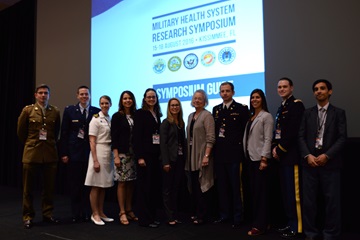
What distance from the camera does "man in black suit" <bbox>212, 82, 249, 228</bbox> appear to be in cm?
320

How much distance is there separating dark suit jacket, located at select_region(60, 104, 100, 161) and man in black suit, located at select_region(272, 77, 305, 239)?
6.10 ft

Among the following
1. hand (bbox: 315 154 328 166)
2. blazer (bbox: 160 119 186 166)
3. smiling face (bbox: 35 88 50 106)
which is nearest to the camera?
hand (bbox: 315 154 328 166)

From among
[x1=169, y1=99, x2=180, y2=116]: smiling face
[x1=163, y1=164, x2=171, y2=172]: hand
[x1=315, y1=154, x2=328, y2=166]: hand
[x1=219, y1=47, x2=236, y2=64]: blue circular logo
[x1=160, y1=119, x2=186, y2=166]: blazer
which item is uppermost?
[x1=219, y1=47, x2=236, y2=64]: blue circular logo

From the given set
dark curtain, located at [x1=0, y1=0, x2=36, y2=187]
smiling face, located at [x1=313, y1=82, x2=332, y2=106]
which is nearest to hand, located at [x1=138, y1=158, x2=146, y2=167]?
smiling face, located at [x1=313, y1=82, x2=332, y2=106]

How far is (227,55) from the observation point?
355cm

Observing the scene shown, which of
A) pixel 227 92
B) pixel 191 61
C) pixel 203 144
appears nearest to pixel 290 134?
pixel 227 92

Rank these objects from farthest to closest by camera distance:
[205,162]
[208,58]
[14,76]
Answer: [14,76] < [208,58] < [205,162]

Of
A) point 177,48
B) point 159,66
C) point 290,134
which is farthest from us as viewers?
point 159,66

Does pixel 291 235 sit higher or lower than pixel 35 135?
lower

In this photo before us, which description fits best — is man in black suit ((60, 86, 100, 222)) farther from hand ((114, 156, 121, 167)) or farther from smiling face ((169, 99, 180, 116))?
smiling face ((169, 99, 180, 116))

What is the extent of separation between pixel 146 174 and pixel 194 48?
1.53m

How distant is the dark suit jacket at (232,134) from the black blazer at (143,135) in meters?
0.61

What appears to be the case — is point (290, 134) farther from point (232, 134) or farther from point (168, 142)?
point (168, 142)

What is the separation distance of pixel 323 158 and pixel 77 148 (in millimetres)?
2305
